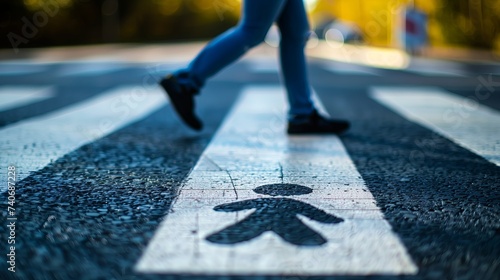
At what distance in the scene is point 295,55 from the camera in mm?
3729

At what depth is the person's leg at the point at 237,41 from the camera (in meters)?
3.33

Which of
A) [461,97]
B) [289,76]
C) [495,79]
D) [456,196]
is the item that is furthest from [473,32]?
[456,196]

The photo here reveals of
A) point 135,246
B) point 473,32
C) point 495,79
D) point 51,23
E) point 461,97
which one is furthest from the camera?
point 51,23

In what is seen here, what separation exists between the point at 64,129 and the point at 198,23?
44992mm

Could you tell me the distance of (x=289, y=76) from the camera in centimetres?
376

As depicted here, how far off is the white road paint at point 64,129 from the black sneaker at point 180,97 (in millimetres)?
434

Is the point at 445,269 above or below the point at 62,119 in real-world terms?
above

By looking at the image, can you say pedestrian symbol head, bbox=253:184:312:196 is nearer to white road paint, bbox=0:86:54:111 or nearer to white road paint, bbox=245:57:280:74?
white road paint, bbox=0:86:54:111

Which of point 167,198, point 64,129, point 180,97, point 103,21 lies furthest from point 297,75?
point 103,21

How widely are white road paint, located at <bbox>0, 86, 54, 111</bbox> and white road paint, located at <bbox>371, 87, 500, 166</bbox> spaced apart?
285 cm

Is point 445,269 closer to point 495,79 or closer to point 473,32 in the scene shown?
point 495,79

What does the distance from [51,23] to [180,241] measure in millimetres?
27590

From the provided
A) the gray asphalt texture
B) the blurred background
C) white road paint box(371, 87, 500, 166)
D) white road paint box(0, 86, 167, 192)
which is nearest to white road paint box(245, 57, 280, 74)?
the blurred background

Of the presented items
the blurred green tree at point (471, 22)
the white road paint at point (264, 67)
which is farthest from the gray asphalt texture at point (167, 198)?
the blurred green tree at point (471, 22)
